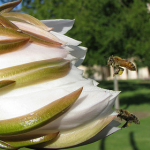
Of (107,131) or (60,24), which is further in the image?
(60,24)

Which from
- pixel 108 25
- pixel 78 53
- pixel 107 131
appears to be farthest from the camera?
pixel 108 25

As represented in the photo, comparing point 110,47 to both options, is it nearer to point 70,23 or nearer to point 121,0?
point 121,0

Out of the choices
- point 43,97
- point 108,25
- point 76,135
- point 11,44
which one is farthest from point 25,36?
point 108,25

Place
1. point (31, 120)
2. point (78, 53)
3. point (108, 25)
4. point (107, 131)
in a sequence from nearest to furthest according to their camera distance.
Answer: point (31, 120) → point (107, 131) → point (78, 53) → point (108, 25)

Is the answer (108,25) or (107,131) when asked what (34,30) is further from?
(108,25)

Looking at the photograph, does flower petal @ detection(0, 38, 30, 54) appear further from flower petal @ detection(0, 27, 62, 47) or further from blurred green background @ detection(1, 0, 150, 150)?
blurred green background @ detection(1, 0, 150, 150)

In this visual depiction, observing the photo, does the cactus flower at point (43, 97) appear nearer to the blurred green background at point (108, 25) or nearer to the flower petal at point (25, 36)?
the flower petal at point (25, 36)
